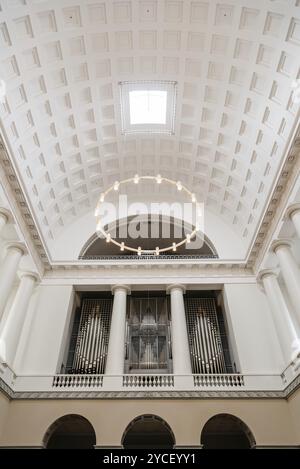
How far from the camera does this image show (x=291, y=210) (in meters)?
12.0

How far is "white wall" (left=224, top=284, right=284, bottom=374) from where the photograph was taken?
12.9 m

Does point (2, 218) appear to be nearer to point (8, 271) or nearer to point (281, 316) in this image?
point (8, 271)

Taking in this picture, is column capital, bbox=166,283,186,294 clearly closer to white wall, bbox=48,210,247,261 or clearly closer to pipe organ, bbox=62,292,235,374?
pipe organ, bbox=62,292,235,374

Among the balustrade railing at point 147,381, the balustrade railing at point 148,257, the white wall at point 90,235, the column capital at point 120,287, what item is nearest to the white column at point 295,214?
the white wall at point 90,235

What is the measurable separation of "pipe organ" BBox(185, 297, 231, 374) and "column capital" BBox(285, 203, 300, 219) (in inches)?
254

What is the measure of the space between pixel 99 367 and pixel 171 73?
12845 millimetres

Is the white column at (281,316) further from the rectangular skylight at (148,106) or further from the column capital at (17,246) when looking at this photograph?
the column capital at (17,246)

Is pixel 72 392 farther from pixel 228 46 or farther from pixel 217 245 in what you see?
pixel 228 46

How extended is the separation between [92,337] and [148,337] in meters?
2.61

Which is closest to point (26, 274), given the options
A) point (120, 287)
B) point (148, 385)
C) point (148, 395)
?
point (120, 287)

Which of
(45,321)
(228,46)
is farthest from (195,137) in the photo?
(45,321)

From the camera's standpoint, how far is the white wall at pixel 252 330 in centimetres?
1288

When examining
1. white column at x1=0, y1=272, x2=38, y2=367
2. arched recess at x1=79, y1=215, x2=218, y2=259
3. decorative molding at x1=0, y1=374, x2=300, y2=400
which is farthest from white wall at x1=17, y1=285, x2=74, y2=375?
arched recess at x1=79, y1=215, x2=218, y2=259

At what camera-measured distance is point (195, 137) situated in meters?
15.8
